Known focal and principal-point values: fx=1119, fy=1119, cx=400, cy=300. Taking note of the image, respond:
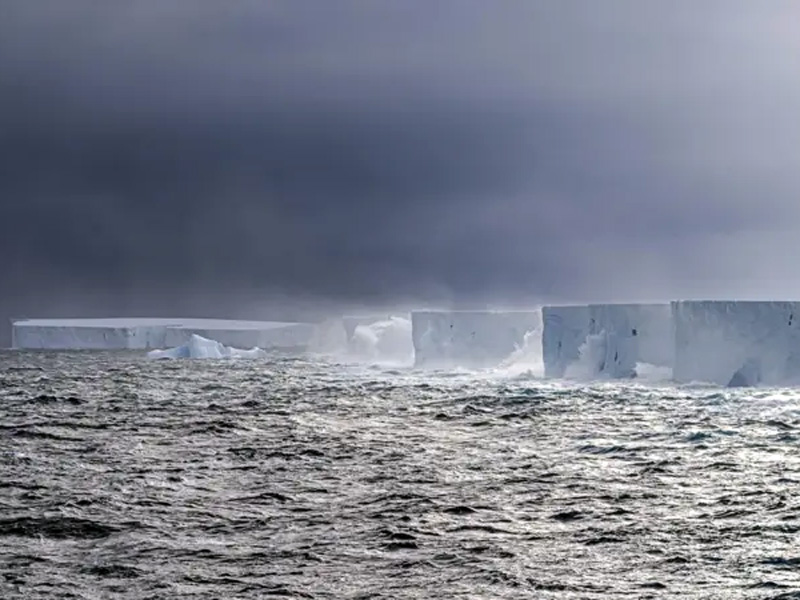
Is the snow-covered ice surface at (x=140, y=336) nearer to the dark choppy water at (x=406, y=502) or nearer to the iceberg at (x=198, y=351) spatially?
the iceberg at (x=198, y=351)

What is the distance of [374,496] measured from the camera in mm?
9680

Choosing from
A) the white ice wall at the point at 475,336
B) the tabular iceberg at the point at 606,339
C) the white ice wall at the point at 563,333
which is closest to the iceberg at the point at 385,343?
the white ice wall at the point at 475,336

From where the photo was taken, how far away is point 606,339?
25438 mm

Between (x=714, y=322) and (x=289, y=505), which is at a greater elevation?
(x=714, y=322)

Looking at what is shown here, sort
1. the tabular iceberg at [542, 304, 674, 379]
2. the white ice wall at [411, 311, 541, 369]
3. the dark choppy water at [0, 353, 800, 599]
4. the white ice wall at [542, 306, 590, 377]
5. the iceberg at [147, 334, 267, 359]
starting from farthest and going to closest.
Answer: the iceberg at [147, 334, 267, 359]
the white ice wall at [411, 311, 541, 369]
the white ice wall at [542, 306, 590, 377]
the tabular iceberg at [542, 304, 674, 379]
the dark choppy water at [0, 353, 800, 599]

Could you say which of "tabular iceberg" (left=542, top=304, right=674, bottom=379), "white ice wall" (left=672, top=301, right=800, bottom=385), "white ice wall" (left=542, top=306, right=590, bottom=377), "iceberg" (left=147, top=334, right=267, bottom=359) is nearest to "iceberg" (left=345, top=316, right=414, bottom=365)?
"iceberg" (left=147, top=334, right=267, bottom=359)

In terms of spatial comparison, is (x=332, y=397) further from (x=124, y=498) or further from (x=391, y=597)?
(x=391, y=597)

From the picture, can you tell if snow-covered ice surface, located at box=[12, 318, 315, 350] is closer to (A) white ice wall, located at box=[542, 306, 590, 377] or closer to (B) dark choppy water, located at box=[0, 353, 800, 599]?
(A) white ice wall, located at box=[542, 306, 590, 377]

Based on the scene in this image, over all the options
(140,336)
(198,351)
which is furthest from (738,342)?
(140,336)

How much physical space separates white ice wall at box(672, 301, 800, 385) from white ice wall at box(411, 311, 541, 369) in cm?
1088

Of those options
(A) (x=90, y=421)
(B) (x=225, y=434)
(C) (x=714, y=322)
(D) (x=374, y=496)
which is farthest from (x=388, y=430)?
(C) (x=714, y=322)

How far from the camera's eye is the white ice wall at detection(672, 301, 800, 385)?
68.0 ft

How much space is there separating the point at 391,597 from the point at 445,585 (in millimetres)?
435

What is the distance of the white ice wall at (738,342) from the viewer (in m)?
20.7
